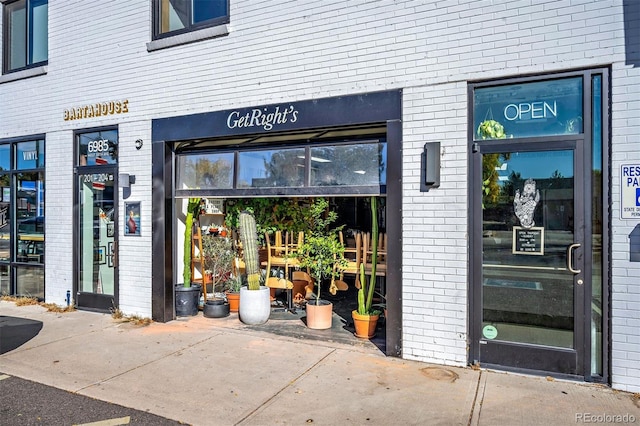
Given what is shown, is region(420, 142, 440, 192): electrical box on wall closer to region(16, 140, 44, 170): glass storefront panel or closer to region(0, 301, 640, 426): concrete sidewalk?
region(0, 301, 640, 426): concrete sidewalk

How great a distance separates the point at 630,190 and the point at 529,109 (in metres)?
1.22

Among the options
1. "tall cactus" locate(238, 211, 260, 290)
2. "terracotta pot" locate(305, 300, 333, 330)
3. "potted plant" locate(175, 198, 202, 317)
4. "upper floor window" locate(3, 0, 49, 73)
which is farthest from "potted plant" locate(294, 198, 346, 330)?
"upper floor window" locate(3, 0, 49, 73)

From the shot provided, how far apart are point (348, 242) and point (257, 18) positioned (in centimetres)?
374

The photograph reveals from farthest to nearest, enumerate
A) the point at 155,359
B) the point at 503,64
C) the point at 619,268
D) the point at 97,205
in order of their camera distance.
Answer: the point at 97,205 < the point at 155,359 < the point at 503,64 < the point at 619,268

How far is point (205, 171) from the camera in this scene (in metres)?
6.85

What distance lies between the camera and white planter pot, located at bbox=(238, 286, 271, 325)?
638 cm

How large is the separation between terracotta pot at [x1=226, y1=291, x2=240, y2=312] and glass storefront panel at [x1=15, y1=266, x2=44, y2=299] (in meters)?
3.63

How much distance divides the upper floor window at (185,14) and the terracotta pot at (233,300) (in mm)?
4099

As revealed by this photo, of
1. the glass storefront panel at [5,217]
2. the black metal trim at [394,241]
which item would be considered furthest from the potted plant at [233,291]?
the glass storefront panel at [5,217]

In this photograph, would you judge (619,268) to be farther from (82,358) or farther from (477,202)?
(82,358)

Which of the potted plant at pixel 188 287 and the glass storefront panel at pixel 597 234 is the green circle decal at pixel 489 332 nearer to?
the glass storefront panel at pixel 597 234

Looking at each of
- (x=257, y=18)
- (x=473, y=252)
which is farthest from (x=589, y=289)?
(x=257, y=18)

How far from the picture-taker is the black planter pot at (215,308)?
6.82 m

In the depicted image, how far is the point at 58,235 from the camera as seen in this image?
771 centimetres
